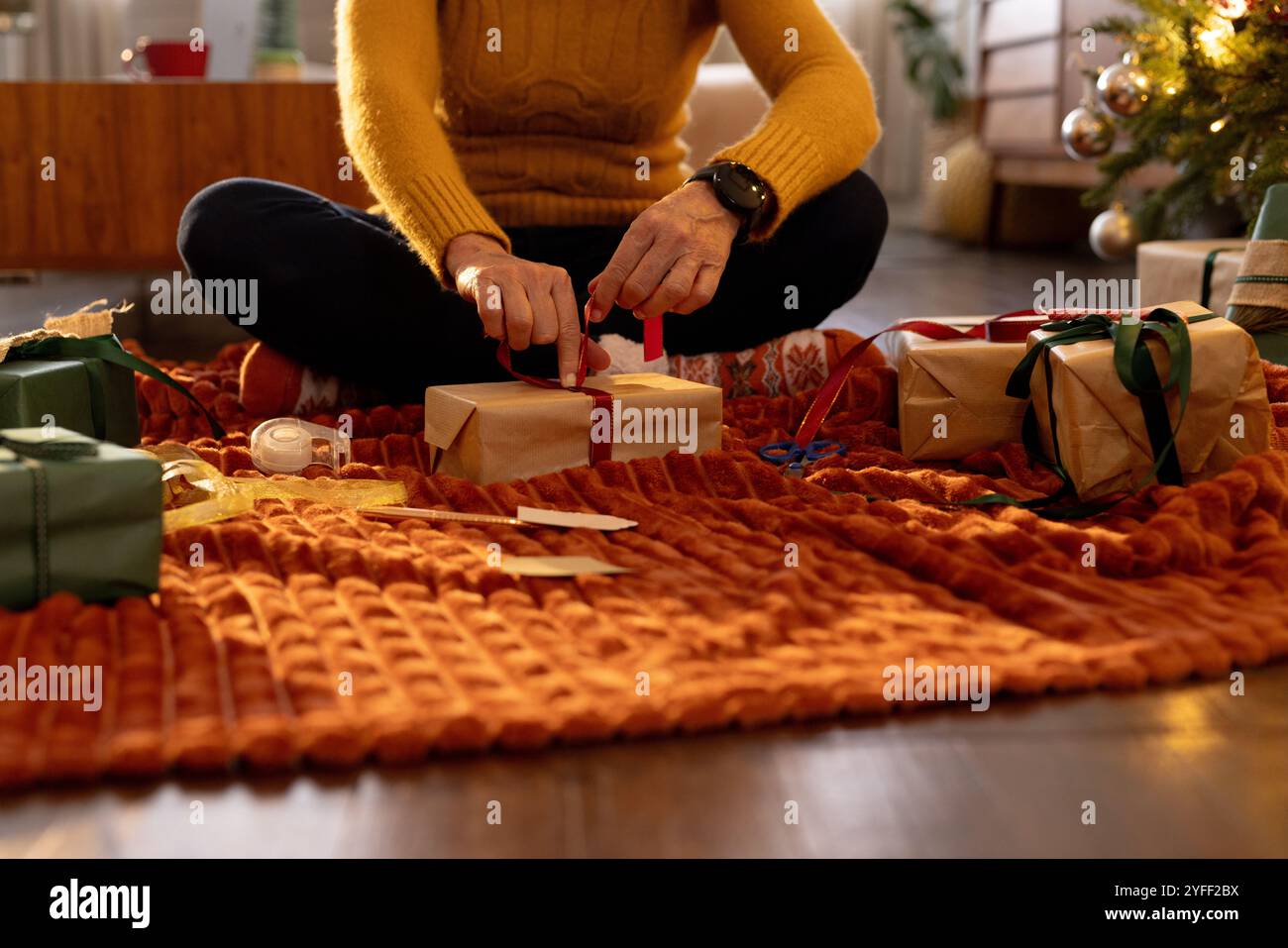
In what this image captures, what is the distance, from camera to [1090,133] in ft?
7.04

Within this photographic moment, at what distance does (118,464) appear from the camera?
709 millimetres

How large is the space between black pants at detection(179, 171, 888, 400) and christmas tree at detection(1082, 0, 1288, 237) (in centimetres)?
53

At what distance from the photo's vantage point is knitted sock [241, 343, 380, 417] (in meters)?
1.30

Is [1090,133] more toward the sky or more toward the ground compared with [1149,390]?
more toward the sky

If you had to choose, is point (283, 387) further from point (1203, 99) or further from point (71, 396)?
point (1203, 99)

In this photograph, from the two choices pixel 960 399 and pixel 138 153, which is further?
pixel 138 153

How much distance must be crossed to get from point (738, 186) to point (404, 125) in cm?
30

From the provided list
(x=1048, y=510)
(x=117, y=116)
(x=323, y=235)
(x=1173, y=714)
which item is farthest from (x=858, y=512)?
(x=117, y=116)

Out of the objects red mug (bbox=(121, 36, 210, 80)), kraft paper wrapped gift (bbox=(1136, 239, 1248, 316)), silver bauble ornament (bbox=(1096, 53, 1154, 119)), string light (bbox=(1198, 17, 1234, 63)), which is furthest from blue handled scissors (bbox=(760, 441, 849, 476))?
red mug (bbox=(121, 36, 210, 80))

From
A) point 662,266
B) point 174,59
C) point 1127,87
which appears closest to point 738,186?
point 662,266

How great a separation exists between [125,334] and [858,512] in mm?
1577

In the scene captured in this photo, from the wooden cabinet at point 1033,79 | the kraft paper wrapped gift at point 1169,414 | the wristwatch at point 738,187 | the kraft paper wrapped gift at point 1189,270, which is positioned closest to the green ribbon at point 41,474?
the wristwatch at point 738,187

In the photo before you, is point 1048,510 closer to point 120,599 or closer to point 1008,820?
point 1008,820

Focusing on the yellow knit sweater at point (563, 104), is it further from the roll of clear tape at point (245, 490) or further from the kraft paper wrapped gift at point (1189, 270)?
the kraft paper wrapped gift at point (1189, 270)
